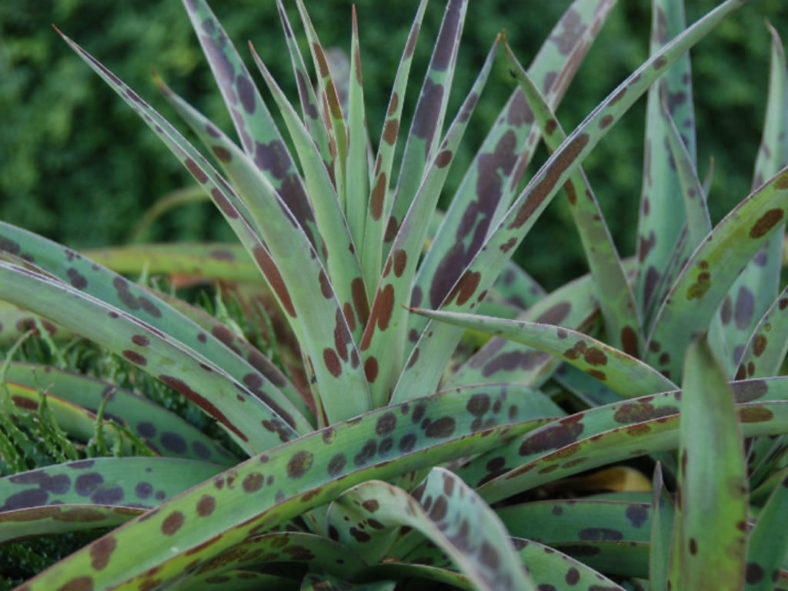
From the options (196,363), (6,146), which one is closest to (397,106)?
(196,363)

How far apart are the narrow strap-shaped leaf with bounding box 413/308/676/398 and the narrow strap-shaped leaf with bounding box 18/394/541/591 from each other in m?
0.06

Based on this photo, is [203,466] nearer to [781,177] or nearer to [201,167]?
[201,167]

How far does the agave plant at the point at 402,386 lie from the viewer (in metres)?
0.46

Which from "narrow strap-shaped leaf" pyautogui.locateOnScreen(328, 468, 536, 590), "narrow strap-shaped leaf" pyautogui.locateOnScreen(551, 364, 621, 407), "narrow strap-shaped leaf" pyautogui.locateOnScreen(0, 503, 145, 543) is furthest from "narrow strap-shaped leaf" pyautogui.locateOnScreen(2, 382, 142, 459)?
"narrow strap-shaped leaf" pyautogui.locateOnScreen(551, 364, 621, 407)

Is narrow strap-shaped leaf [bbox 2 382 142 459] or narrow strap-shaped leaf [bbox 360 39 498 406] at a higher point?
narrow strap-shaped leaf [bbox 2 382 142 459]

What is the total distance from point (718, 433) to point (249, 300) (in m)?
0.74

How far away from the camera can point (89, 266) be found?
2.11ft

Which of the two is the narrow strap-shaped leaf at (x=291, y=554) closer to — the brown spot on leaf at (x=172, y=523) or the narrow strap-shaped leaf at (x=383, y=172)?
the brown spot on leaf at (x=172, y=523)

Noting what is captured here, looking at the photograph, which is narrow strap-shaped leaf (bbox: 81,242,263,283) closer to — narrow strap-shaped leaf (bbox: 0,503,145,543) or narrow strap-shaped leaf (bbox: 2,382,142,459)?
narrow strap-shaped leaf (bbox: 2,382,142,459)

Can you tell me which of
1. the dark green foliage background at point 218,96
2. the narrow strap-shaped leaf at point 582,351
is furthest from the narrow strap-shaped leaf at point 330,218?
the dark green foliage background at point 218,96

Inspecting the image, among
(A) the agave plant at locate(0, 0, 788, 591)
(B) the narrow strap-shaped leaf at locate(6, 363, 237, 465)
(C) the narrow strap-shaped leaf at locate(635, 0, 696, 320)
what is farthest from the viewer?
(C) the narrow strap-shaped leaf at locate(635, 0, 696, 320)

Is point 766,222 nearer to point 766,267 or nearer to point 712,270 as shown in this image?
point 712,270

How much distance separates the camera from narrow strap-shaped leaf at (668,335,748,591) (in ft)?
1.25

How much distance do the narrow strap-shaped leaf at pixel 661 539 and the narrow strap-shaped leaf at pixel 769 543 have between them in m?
0.05
